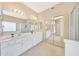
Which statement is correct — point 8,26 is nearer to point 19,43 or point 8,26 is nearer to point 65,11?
point 19,43

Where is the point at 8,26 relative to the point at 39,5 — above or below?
below

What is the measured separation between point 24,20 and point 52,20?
1.64 feet

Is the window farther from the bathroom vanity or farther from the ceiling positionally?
the ceiling

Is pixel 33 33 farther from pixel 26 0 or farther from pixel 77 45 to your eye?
pixel 77 45

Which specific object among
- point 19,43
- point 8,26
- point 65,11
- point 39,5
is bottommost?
point 19,43

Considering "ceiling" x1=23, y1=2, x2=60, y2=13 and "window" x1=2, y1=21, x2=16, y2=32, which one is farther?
"ceiling" x1=23, y1=2, x2=60, y2=13

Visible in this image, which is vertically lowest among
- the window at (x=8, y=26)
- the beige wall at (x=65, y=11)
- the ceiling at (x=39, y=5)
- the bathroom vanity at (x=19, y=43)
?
the bathroom vanity at (x=19, y=43)

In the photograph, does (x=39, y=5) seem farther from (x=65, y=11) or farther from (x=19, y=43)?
(x=19, y=43)

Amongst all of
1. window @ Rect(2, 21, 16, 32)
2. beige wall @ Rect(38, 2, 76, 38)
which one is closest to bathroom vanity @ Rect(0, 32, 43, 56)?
window @ Rect(2, 21, 16, 32)

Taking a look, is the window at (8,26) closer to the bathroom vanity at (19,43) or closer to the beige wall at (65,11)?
the bathroom vanity at (19,43)

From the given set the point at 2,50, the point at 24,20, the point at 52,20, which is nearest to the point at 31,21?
the point at 24,20

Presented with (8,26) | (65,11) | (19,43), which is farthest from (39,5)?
(19,43)

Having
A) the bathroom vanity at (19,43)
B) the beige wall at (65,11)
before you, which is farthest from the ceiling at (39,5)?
the bathroom vanity at (19,43)

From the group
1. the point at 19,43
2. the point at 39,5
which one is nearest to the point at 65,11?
the point at 39,5
